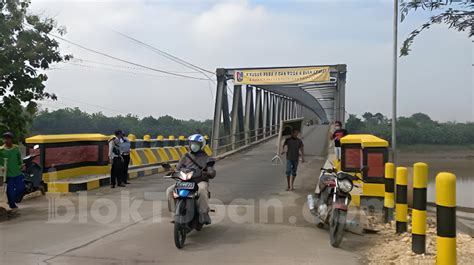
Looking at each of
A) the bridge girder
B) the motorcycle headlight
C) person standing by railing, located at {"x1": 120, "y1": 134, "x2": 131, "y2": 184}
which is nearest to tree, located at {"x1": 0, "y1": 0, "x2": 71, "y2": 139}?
person standing by railing, located at {"x1": 120, "y1": 134, "x2": 131, "y2": 184}

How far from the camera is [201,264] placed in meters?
5.24

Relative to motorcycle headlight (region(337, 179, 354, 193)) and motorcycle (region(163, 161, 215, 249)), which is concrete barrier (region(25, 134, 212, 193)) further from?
motorcycle headlight (region(337, 179, 354, 193))

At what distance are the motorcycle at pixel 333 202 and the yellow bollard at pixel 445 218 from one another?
2.15m

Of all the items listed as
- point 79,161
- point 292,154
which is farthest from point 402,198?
point 79,161

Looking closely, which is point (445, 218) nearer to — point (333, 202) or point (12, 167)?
point (333, 202)

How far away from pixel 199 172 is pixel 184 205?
1.95ft

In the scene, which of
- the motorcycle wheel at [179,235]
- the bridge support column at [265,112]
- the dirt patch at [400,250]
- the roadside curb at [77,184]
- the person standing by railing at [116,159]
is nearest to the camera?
the dirt patch at [400,250]

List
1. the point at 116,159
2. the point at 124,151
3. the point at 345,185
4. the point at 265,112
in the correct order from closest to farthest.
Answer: the point at 345,185
the point at 116,159
the point at 124,151
the point at 265,112

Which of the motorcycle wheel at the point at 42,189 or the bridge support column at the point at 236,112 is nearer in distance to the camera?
the motorcycle wheel at the point at 42,189

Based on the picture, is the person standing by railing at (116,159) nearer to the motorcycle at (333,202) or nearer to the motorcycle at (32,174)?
the motorcycle at (32,174)

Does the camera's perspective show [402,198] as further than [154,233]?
No

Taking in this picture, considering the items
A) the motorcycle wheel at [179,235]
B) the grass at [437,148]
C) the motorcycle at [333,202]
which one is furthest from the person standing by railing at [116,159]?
the grass at [437,148]

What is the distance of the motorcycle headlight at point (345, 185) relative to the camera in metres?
6.36

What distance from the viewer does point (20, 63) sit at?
862 cm
